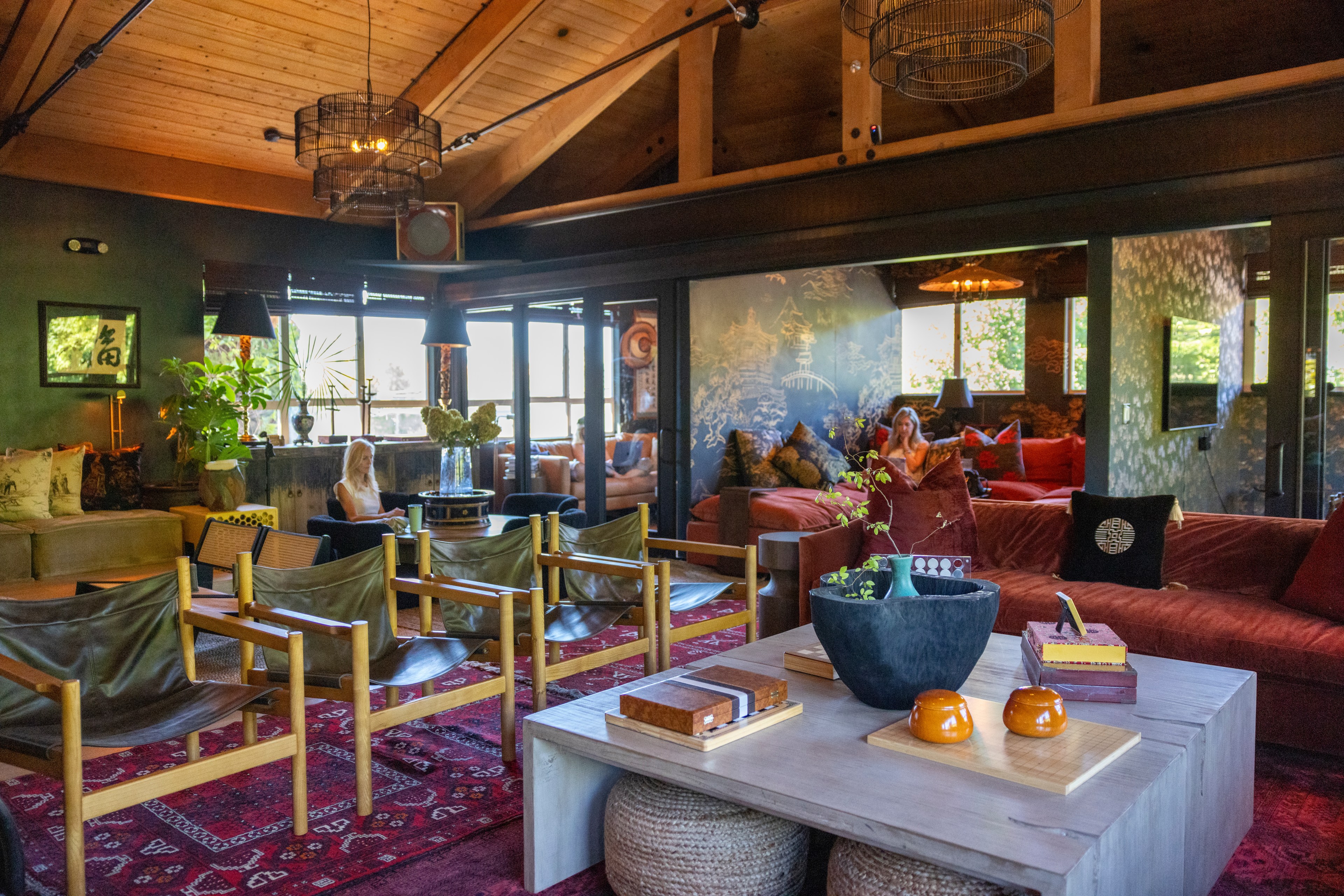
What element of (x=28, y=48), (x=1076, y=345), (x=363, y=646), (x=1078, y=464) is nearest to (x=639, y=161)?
(x=28, y=48)

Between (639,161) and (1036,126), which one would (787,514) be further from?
(639,161)

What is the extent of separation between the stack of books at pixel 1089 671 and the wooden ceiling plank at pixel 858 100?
4.41 meters

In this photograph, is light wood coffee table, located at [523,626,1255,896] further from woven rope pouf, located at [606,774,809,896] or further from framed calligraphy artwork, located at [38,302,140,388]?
framed calligraphy artwork, located at [38,302,140,388]

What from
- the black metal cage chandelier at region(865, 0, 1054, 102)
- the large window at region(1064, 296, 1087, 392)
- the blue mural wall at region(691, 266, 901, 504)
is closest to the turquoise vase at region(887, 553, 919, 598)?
the black metal cage chandelier at region(865, 0, 1054, 102)

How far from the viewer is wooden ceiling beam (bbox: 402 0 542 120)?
6.67 meters

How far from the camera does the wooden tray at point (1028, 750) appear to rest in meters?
2.03

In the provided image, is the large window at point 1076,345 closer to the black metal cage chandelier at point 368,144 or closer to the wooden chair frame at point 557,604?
the black metal cage chandelier at point 368,144

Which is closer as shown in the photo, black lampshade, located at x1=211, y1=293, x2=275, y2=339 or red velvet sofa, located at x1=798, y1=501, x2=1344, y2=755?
red velvet sofa, located at x1=798, y1=501, x2=1344, y2=755

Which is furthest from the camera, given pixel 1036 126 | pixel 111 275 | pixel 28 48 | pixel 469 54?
pixel 111 275

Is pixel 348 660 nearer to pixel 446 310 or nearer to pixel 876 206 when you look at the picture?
pixel 876 206

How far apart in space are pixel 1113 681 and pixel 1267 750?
4.79 feet

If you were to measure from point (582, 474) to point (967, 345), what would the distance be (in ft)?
15.6

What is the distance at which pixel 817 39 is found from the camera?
286 inches

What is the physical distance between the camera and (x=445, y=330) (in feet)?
28.1
